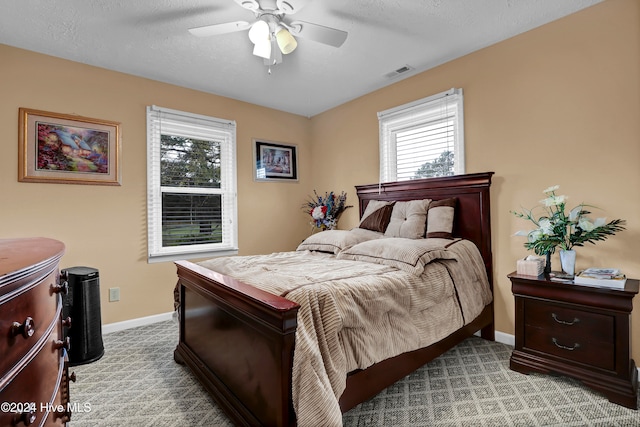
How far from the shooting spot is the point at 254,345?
1.55 metres

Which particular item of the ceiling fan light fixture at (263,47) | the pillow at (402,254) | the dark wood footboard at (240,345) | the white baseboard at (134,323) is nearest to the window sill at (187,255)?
the white baseboard at (134,323)

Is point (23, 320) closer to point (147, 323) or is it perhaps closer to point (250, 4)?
point (250, 4)

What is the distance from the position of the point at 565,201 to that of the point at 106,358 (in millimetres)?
3732

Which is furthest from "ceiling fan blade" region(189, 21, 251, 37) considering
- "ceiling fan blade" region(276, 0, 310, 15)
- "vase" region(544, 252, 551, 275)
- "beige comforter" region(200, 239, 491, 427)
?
"vase" region(544, 252, 551, 275)

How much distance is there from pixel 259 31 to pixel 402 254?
178 centimetres

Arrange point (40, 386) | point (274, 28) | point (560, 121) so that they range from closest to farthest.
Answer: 1. point (40, 386)
2. point (274, 28)
3. point (560, 121)

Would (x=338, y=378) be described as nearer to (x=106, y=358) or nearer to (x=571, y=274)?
(x=571, y=274)

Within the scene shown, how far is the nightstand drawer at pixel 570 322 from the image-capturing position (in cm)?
194

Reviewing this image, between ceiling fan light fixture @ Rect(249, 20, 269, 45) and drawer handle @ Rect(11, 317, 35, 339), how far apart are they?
6.52 ft

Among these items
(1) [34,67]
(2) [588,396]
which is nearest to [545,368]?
(2) [588,396]

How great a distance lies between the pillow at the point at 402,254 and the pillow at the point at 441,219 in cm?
25

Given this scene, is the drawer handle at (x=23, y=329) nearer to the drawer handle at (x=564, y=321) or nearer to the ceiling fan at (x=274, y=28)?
the ceiling fan at (x=274, y=28)

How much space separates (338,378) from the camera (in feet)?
4.75

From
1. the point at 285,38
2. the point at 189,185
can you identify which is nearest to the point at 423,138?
the point at 285,38
